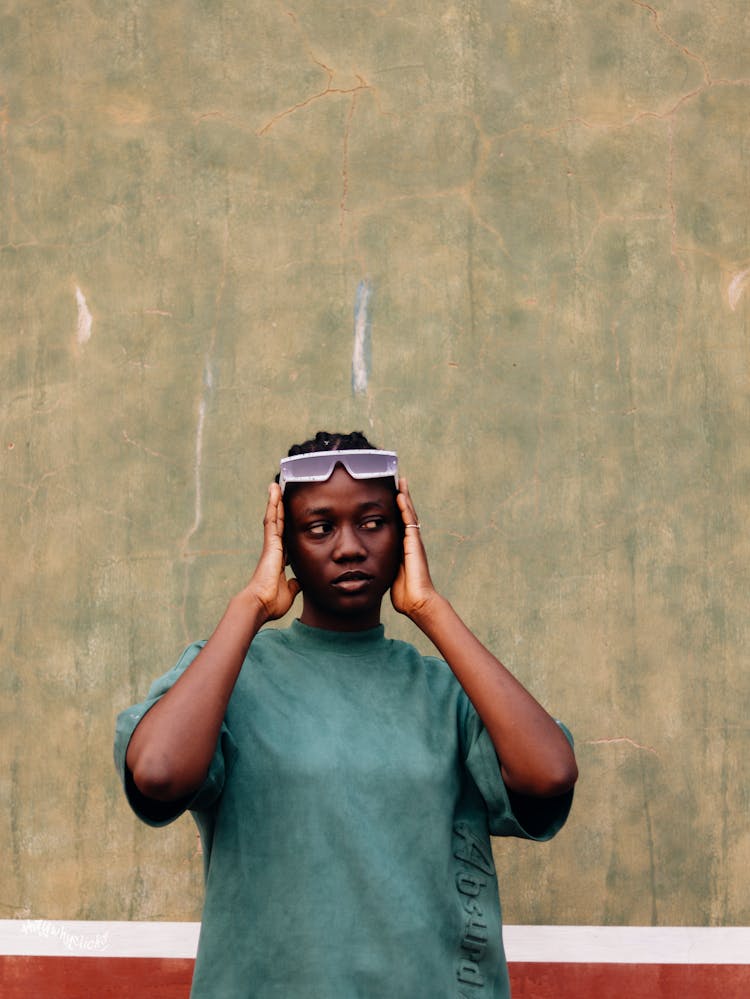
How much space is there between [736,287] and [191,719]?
2.30 m

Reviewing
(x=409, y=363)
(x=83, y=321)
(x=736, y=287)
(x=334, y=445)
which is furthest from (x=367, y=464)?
(x=736, y=287)

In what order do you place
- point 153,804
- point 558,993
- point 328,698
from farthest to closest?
point 558,993, point 328,698, point 153,804

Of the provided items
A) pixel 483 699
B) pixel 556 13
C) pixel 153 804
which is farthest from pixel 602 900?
pixel 556 13

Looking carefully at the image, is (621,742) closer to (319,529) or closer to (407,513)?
(407,513)

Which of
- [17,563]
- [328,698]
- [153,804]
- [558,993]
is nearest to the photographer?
[153,804]

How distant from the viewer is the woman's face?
2078 mm

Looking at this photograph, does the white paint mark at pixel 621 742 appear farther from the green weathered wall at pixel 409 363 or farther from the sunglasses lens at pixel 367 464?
the sunglasses lens at pixel 367 464

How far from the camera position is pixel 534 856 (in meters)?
3.32

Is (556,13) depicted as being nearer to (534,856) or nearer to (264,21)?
(264,21)

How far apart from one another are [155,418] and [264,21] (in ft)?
3.92

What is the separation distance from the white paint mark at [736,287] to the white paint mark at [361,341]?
3.33ft

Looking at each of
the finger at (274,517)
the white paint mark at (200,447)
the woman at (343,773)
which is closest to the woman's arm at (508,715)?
the woman at (343,773)

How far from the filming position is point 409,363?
3.49 metres

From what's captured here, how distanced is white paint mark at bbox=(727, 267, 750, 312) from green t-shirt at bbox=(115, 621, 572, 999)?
191 cm
